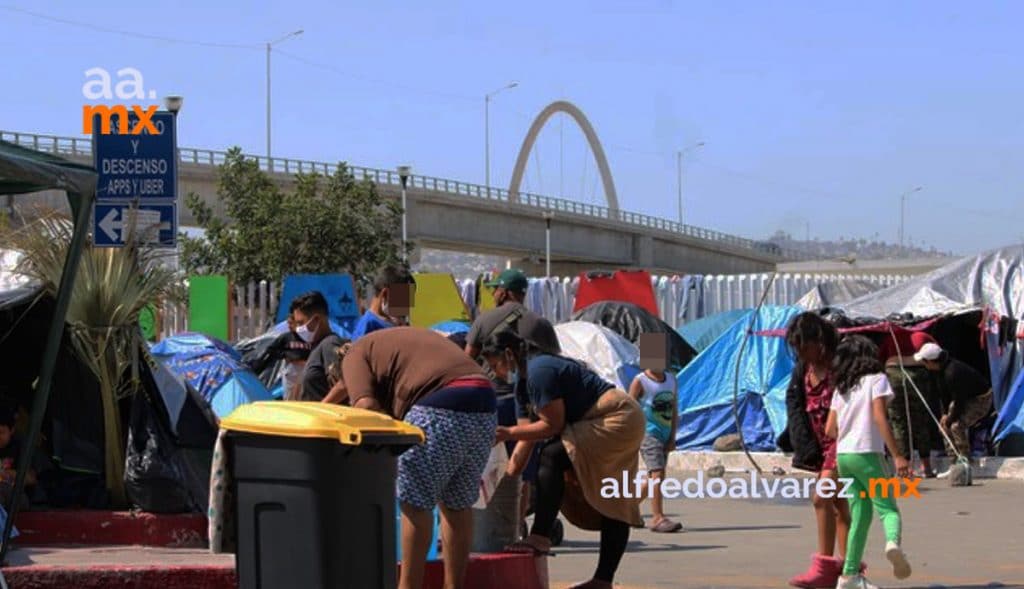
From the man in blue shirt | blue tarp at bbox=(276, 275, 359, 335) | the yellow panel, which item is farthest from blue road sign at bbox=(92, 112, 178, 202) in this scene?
the yellow panel

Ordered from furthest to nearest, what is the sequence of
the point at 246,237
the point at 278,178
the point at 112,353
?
the point at 278,178
the point at 246,237
the point at 112,353

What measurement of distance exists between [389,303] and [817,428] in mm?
2640

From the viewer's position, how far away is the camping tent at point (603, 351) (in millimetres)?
20891

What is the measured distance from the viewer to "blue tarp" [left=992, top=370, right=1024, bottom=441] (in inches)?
722

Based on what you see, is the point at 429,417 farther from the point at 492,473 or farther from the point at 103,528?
the point at 103,528

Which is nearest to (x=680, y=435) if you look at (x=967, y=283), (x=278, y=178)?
(x=967, y=283)

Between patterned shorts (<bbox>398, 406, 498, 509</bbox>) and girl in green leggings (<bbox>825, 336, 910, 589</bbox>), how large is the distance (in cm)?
246

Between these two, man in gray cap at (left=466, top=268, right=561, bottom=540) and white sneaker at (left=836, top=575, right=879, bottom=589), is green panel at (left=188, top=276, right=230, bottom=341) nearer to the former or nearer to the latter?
man in gray cap at (left=466, top=268, right=561, bottom=540)

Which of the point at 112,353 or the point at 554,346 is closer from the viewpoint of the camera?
the point at 554,346

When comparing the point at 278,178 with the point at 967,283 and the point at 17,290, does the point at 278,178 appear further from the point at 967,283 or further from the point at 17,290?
the point at 17,290

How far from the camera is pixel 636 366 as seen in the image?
835 inches

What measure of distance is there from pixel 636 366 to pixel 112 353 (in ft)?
38.5

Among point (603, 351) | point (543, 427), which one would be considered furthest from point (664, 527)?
point (603, 351)

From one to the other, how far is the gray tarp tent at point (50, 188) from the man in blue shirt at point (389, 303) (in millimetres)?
2059
